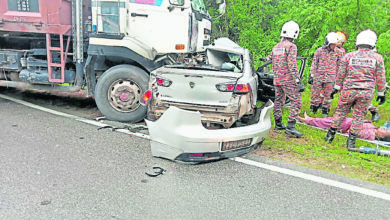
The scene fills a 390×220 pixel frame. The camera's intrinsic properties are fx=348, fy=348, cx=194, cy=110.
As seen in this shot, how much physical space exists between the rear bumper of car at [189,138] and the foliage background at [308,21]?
19.2 ft

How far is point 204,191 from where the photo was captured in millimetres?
3613

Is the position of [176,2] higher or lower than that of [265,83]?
higher

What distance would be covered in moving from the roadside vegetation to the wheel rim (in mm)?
2295

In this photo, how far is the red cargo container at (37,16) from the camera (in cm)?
612

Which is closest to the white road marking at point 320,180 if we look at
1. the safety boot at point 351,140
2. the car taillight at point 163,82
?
the car taillight at point 163,82

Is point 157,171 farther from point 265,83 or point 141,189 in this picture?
point 265,83

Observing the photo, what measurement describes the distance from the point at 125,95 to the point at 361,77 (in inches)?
145

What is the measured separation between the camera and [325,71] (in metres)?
7.14

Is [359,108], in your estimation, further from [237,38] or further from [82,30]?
[237,38]

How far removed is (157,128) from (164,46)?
2.25 meters

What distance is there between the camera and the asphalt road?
10.4ft

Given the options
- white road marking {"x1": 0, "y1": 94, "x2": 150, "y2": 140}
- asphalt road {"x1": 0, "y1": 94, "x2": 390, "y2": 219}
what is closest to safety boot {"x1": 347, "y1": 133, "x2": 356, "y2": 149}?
asphalt road {"x1": 0, "y1": 94, "x2": 390, "y2": 219}

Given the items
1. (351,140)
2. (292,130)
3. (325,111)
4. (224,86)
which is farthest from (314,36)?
(224,86)

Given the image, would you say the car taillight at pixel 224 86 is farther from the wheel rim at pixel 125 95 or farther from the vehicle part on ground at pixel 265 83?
the vehicle part on ground at pixel 265 83
